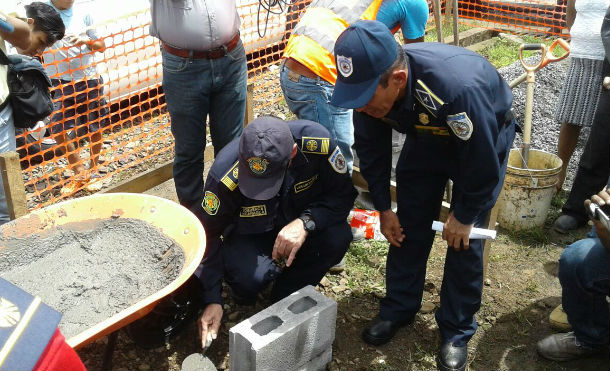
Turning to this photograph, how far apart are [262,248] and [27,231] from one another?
1.19 metres

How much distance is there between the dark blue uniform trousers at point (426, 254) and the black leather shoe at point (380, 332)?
36mm

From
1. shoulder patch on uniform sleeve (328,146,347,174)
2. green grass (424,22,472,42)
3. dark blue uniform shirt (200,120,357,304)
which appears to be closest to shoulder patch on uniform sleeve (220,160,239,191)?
dark blue uniform shirt (200,120,357,304)

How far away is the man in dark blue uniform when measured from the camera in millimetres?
2451

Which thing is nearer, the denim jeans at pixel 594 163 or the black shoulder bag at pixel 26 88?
the black shoulder bag at pixel 26 88

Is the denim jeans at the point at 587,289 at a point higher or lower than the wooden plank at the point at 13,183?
lower

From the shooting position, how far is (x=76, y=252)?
2889mm

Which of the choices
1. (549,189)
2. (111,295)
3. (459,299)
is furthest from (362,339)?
(549,189)

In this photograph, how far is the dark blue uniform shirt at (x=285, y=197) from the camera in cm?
306

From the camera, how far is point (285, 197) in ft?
10.7

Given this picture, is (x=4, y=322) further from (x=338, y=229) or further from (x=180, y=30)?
(x=180, y=30)

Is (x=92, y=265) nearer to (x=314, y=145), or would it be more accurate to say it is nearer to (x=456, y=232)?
(x=314, y=145)

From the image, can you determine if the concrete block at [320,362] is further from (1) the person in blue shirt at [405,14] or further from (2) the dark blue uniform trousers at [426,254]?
(1) the person in blue shirt at [405,14]

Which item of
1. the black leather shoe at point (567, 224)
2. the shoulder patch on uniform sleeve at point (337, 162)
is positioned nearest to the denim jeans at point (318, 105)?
the shoulder patch on uniform sleeve at point (337, 162)

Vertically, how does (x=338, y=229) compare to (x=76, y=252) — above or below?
below
